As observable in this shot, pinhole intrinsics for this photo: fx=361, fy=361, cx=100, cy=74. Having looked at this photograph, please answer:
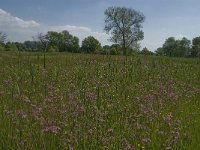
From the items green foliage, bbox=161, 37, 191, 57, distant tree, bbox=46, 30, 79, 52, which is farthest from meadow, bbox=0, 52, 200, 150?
green foliage, bbox=161, 37, 191, 57

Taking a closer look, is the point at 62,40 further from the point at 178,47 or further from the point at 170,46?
the point at 178,47

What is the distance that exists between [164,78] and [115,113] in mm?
4297

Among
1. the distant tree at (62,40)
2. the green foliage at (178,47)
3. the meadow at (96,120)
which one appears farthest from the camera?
the green foliage at (178,47)

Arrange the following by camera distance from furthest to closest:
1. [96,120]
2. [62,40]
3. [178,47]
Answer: [178,47] < [62,40] < [96,120]

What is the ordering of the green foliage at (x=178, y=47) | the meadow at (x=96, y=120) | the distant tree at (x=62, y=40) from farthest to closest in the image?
the green foliage at (x=178, y=47), the distant tree at (x=62, y=40), the meadow at (x=96, y=120)

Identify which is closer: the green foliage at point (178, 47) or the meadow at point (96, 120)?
the meadow at point (96, 120)

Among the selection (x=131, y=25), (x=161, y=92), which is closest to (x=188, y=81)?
(x=161, y=92)

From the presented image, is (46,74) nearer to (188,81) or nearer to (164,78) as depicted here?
(164,78)

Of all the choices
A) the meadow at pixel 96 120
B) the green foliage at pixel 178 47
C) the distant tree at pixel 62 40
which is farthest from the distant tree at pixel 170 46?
the meadow at pixel 96 120

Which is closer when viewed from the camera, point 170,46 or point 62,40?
point 62,40

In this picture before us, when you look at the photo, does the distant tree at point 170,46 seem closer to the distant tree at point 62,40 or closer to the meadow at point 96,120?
the distant tree at point 62,40

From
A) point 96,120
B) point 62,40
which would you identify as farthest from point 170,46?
point 96,120

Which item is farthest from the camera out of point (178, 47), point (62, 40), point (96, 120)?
point (178, 47)

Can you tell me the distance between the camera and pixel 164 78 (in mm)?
9094
